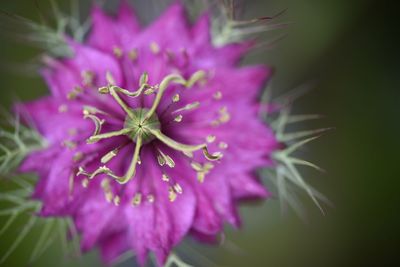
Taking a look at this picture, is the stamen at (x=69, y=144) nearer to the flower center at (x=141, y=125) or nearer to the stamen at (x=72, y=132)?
the stamen at (x=72, y=132)

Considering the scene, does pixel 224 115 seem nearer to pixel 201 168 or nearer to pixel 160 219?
pixel 201 168

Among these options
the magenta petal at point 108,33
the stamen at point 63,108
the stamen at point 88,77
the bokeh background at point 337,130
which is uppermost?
the magenta petal at point 108,33

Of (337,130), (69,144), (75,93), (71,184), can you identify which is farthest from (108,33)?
(337,130)

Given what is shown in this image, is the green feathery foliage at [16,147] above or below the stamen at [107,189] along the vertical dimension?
above

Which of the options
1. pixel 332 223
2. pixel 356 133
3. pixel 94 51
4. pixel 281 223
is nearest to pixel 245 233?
pixel 281 223

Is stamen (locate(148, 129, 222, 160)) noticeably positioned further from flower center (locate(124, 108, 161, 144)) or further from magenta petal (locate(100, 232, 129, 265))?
magenta petal (locate(100, 232, 129, 265))

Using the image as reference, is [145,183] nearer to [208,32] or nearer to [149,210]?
[149,210]

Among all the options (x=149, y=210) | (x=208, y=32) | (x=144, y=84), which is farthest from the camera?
(x=208, y=32)

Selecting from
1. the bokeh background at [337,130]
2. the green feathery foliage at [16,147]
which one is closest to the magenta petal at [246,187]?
the green feathery foliage at [16,147]
